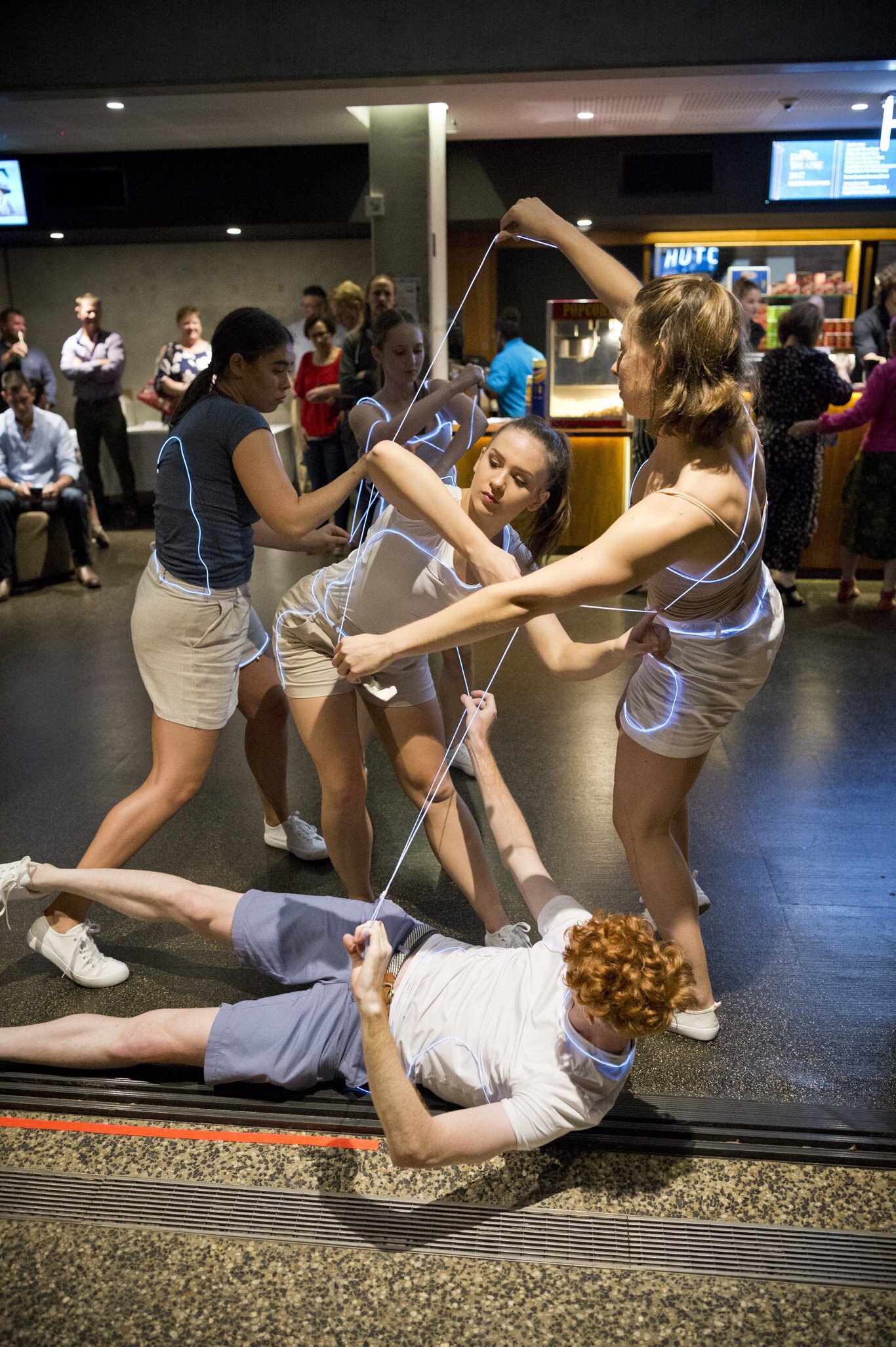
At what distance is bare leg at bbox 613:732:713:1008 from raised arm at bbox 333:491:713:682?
55 cm

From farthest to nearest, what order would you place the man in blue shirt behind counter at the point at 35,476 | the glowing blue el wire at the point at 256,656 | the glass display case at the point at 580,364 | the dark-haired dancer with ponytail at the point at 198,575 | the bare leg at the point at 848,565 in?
the glass display case at the point at 580,364
the man in blue shirt behind counter at the point at 35,476
the bare leg at the point at 848,565
the glowing blue el wire at the point at 256,656
the dark-haired dancer with ponytail at the point at 198,575

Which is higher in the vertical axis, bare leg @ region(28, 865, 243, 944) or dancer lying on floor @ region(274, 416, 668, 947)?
dancer lying on floor @ region(274, 416, 668, 947)

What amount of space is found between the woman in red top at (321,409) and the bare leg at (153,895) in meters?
4.39

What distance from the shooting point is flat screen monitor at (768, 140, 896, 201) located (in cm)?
787

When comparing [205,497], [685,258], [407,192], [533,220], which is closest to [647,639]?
[533,220]

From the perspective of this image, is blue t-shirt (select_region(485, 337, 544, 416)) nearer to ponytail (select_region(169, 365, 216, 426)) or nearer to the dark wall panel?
the dark wall panel

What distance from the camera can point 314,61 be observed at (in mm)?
4789

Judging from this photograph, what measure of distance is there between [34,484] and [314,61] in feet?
9.57

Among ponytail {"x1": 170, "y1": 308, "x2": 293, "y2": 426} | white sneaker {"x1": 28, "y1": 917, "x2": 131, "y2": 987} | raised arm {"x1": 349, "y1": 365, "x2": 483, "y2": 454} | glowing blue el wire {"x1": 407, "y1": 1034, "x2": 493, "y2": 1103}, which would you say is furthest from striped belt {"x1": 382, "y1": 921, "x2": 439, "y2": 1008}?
ponytail {"x1": 170, "y1": 308, "x2": 293, "y2": 426}

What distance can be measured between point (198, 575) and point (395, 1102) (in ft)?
4.30

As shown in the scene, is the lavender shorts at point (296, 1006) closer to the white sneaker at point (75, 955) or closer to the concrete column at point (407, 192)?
the white sneaker at point (75, 955)

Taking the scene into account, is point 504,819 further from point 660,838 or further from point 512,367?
point 512,367

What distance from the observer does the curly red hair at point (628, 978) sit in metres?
1.61

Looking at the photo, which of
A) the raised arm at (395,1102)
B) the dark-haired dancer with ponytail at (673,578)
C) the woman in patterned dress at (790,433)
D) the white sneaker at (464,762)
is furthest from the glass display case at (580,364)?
the raised arm at (395,1102)
